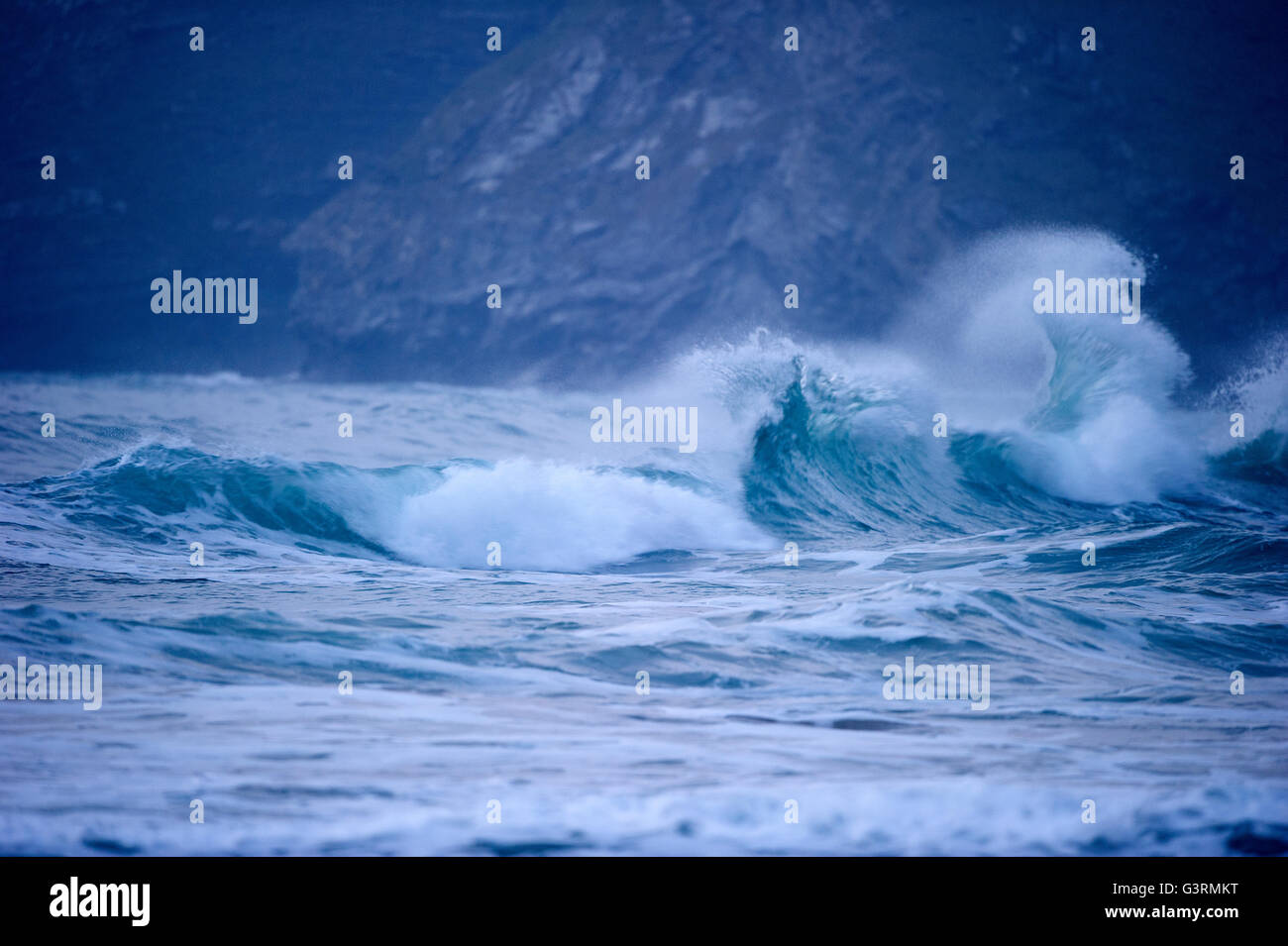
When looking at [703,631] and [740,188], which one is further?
[740,188]

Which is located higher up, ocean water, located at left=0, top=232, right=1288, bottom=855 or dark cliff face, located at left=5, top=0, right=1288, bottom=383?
dark cliff face, located at left=5, top=0, right=1288, bottom=383

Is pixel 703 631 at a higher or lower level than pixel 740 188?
lower

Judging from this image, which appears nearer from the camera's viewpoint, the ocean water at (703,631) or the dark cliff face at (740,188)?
the ocean water at (703,631)

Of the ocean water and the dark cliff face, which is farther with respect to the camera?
the dark cliff face
